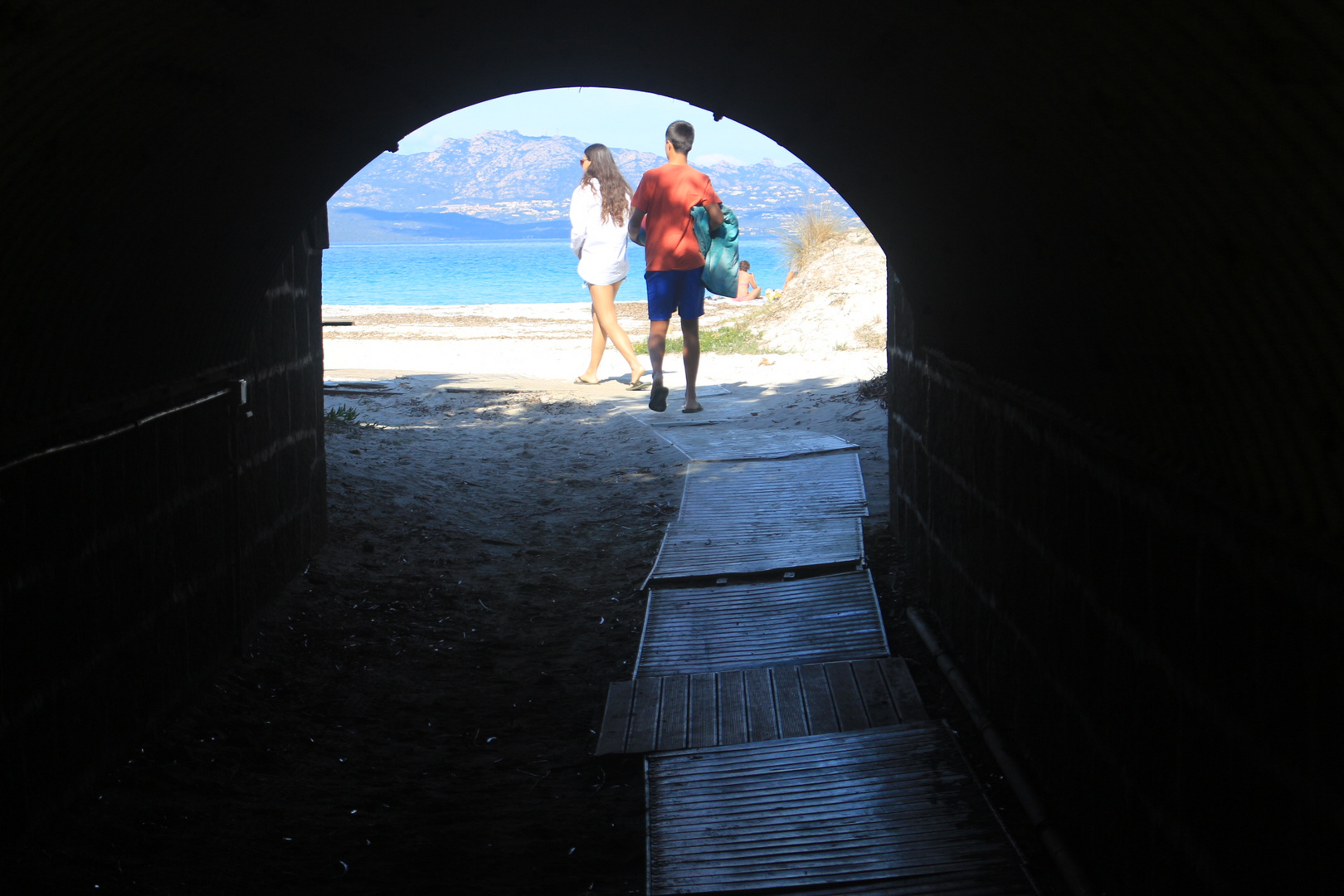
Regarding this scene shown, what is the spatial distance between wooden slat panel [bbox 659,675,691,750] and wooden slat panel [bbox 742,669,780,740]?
0.79 feet

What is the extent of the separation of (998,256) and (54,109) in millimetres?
2561

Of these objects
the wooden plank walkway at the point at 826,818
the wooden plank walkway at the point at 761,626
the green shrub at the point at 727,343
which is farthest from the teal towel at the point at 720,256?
the wooden plank walkway at the point at 826,818

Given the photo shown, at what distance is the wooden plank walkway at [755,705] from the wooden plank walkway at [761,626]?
0.16 meters

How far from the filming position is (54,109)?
8.39 ft

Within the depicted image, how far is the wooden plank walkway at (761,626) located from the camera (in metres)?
4.91

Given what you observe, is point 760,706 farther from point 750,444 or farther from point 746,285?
point 746,285

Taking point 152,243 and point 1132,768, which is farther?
point 152,243

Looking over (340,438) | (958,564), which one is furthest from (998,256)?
(340,438)

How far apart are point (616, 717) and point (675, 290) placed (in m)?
5.70


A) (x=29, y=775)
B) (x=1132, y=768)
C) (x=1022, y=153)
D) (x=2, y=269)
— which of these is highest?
(x=1022, y=153)

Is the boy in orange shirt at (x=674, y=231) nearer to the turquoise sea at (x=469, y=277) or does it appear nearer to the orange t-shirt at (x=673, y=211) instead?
the orange t-shirt at (x=673, y=211)

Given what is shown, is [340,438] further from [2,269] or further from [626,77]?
[2,269]

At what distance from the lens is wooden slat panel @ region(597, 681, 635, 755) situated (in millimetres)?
4098

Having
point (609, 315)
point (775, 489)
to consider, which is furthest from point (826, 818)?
point (609, 315)
